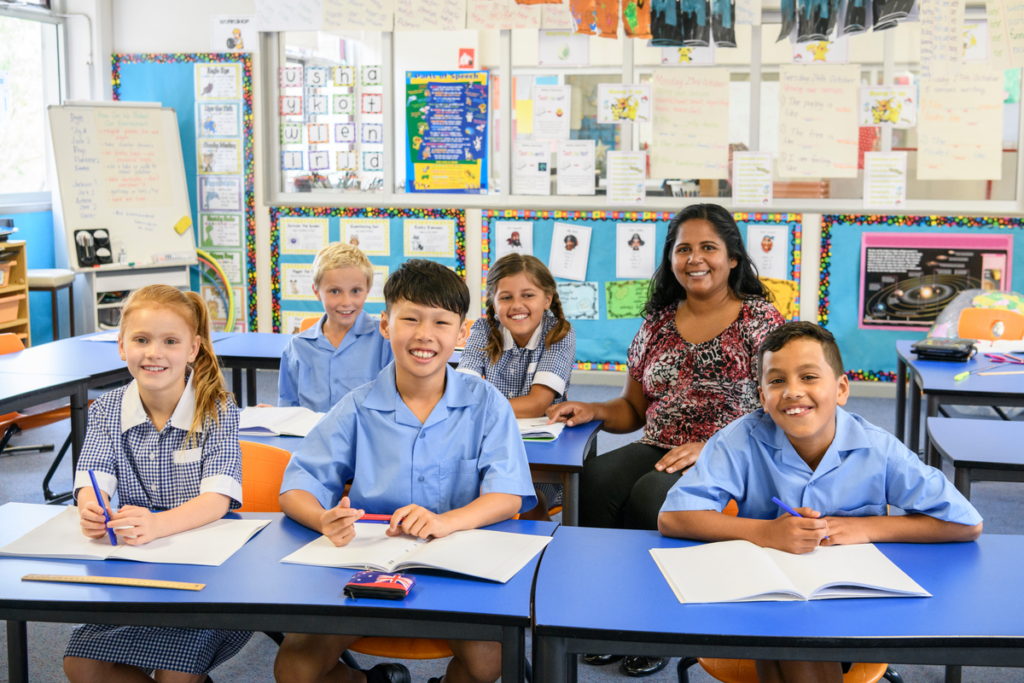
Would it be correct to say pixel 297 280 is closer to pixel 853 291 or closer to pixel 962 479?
pixel 853 291

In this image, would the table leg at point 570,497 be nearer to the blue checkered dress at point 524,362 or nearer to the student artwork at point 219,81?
the blue checkered dress at point 524,362

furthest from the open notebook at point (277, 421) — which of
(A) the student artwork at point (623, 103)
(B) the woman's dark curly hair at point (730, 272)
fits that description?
(A) the student artwork at point (623, 103)

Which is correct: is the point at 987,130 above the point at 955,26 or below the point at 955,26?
below

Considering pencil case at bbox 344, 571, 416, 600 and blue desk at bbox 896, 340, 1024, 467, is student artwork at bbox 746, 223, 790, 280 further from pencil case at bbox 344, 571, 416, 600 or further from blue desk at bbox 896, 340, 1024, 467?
pencil case at bbox 344, 571, 416, 600

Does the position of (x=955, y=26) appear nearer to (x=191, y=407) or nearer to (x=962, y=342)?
(x=962, y=342)

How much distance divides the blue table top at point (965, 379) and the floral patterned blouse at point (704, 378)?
0.82m

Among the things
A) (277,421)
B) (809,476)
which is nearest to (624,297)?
(277,421)

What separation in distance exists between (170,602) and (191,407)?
62cm

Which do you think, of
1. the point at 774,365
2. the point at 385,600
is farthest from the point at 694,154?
the point at 385,600

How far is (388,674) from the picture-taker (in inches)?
74.0

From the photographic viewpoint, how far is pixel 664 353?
2504 millimetres

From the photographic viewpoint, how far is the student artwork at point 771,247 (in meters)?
5.28

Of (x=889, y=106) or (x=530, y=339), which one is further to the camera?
(x=889, y=106)

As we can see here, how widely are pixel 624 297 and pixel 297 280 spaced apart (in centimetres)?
213
